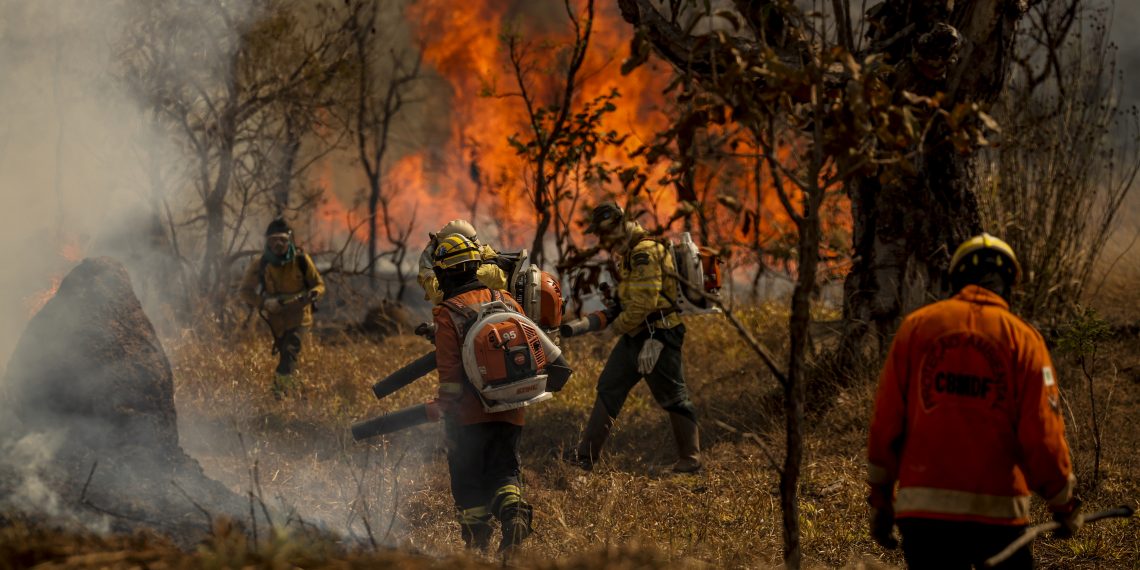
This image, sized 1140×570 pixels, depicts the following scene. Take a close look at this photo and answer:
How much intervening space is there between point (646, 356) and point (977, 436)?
13.3 feet

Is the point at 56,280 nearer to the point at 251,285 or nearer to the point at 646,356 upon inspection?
the point at 251,285

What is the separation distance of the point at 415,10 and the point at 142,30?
36.0 ft

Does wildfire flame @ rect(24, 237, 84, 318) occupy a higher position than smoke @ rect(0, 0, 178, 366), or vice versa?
smoke @ rect(0, 0, 178, 366)

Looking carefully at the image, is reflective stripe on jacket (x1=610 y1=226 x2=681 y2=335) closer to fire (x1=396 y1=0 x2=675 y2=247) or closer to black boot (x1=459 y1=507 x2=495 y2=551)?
black boot (x1=459 y1=507 x2=495 y2=551)

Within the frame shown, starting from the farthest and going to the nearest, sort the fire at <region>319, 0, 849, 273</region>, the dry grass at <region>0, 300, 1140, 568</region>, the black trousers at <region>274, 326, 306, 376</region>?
1. the fire at <region>319, 0, 849, 273</region>
2. the black trousers at <region>274, 326, 306, 376</region>
3. the dry grass at <region>0, 300, 1140, 568</region>

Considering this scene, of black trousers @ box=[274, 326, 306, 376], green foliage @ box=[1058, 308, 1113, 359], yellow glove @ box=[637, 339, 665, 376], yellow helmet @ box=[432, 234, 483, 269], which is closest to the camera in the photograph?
yellow helmet @ box=[432, 234, 483, 269]

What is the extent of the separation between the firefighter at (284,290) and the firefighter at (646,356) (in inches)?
134

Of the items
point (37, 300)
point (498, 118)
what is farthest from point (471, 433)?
point (498, 118)

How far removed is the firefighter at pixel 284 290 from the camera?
9734mm

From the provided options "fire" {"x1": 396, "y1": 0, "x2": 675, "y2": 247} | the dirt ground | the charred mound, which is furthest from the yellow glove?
"fire" {"x1": 396, "y1": 0, "x2": 675, "y2": 247}

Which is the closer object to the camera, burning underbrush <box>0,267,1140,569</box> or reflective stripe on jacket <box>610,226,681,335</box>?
burning underbrush <box>0,267,1140,569</box>

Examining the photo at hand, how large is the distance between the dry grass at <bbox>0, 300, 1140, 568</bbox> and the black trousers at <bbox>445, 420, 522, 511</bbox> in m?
0.28

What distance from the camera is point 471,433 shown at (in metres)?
5.33

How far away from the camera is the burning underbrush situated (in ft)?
11.6
